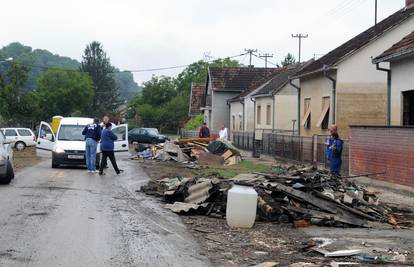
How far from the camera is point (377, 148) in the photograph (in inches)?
663

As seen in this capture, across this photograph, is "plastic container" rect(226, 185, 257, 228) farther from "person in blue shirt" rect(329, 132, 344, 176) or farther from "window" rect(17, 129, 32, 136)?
"window" rect(17, 129, 32, 136)

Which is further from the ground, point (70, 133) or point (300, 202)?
point (70, 133)

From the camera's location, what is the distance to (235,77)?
58469 millimetres

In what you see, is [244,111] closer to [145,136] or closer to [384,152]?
[145,136]

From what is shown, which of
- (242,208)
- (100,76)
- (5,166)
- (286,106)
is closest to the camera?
(242,208)

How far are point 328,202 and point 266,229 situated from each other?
1.64 meters

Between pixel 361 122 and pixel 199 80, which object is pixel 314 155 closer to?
pixel 361 122

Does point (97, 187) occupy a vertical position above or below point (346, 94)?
below

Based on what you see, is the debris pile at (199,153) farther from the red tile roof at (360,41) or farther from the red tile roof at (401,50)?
the red tile roof at (401,50)

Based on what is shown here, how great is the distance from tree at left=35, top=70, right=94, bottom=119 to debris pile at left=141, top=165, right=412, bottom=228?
6382 cm

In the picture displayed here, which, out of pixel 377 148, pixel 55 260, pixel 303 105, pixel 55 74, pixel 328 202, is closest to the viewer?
pixel 55 260

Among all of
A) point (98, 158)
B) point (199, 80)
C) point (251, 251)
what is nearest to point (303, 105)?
point (98, 158)

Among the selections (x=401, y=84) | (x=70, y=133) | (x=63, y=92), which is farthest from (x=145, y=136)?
(x=401, y=84)

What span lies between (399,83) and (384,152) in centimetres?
332
